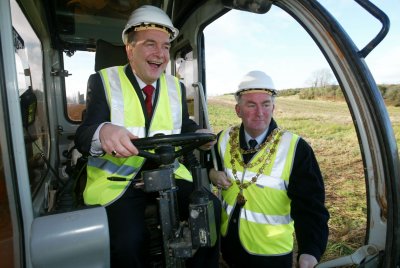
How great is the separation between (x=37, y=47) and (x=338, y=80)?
2.74 meters

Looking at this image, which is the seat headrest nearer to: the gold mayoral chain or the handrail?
the gold mayoral chain

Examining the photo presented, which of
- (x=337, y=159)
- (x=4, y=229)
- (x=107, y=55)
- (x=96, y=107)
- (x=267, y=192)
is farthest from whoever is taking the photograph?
(x=337, y=159)

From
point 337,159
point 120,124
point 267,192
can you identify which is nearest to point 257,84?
point 267,192

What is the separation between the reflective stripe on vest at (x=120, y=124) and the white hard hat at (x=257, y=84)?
538 millimetres

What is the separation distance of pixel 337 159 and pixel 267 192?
684 cm

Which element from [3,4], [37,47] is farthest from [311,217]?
[37,47]

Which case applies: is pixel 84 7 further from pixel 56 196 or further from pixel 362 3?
pixel 362 3

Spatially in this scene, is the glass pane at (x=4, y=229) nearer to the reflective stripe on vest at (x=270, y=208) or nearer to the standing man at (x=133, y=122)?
the standing man at (x=133, y=122)

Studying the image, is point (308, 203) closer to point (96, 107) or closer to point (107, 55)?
point (96, 107)

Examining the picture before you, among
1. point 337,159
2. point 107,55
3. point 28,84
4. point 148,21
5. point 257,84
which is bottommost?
point 337,159

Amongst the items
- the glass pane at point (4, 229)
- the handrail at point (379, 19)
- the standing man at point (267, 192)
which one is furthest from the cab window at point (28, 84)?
the handrail at point (379, 19)

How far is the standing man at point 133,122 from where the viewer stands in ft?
4.92

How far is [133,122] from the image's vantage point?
66.7 inches

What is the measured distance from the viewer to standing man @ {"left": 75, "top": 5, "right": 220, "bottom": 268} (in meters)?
1.50
